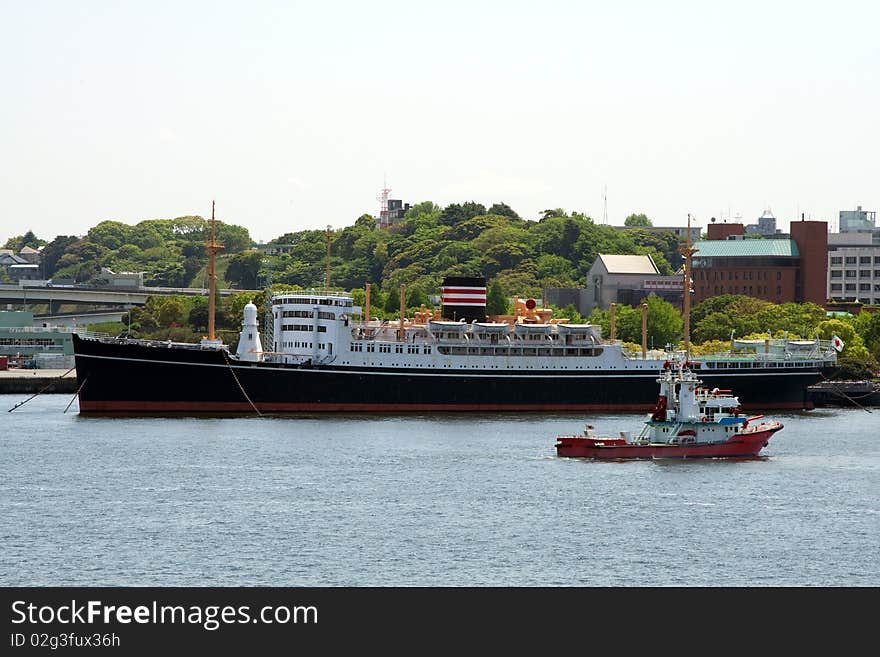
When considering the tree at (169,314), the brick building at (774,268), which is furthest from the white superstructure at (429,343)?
the brick building at (774,268)

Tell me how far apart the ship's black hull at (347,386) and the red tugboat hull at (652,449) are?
2633 centimetres

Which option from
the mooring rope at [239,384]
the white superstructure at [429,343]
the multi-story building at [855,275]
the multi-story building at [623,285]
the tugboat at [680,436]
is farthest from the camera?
the multi-story building at [855,275]

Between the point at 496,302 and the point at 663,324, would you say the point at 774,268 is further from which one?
the point at 663,324

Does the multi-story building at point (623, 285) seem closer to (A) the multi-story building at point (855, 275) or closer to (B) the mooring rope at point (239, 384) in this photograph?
(A) the multi-story building at point (855, 275)

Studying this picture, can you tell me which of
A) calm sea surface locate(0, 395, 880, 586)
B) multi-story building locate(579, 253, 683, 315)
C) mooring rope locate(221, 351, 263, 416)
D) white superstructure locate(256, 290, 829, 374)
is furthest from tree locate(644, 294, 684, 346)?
calm sea surface locate(0, 395, 880, 586)

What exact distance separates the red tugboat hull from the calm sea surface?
2.58 feet

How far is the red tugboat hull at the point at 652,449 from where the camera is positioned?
67750 mm

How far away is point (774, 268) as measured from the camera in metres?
167

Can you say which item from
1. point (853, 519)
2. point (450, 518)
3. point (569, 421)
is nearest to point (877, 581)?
point (853, 519)

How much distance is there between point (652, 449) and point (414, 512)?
16548 millimetres

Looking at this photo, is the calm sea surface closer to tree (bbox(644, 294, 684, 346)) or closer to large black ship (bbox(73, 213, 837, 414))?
large black ship (bbox(73, 213, 837, 414))

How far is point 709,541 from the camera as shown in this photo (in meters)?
49.7
